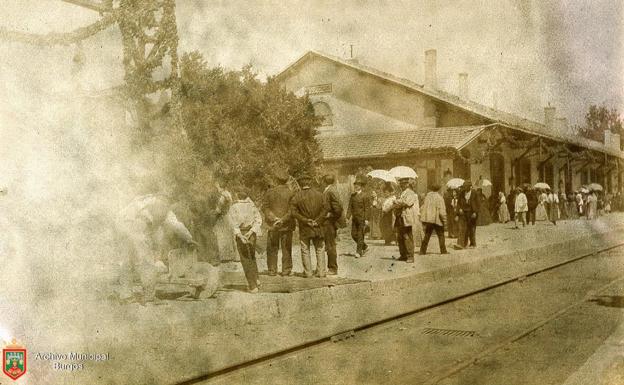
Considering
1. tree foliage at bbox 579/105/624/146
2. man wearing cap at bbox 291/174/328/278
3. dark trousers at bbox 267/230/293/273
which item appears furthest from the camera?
tree foliage at bbox 579/105/624/146

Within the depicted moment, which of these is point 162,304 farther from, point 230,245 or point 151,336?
point 230,245

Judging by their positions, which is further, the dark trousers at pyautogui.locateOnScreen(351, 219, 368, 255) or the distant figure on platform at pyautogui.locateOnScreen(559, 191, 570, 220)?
the distant figure on platform at pyautogui.locateOnScreen(559, 191, 570, 220)

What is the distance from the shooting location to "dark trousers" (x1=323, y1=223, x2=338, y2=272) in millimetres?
9805

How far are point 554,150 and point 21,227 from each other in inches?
742

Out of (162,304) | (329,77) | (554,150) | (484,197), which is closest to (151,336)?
(162,304)

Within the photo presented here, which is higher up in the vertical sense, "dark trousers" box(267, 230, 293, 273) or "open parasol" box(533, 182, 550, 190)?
"open parasol" box(533, 182, 550, 190)

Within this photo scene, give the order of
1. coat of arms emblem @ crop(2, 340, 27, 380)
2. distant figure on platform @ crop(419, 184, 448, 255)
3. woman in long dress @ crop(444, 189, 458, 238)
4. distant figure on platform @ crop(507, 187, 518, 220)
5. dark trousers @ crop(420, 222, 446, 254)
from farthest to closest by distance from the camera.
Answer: distant figure on platform @ crop(507, 187, 518, 220) < woman in long dress @ crop(444, 189, 458, 238) < dark trousers @ crop(420, 222, 446, 254) < distant figure on platform @ crop(419, 184, 448, 255) < coat of arms emblem @ crop(2, 340, 27, 380)

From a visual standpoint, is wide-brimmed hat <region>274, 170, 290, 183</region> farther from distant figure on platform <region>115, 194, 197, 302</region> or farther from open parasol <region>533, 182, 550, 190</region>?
open parasol <region>533, 182, 550, 190</region>

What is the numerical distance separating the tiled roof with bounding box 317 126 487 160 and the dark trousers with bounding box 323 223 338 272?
3919 mm

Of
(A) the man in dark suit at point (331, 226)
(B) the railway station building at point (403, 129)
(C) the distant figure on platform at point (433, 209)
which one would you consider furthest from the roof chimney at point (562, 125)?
(A) the man in dark suit at point (331, 226)

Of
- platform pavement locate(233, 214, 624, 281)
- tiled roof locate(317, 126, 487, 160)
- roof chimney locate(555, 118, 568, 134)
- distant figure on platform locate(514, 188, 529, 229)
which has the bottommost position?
platform pavement locate(233, 214, 624, 281)

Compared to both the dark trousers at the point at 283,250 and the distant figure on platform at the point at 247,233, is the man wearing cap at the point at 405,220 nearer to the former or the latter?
the dark trousers at the point at 283,250

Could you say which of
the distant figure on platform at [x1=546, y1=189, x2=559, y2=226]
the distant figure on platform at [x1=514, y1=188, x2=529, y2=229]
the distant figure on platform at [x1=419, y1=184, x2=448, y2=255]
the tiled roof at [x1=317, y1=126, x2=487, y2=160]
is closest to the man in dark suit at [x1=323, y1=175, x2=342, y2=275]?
the distant figure on platform at [x1=419, y1=184, x2=448, y2=255]

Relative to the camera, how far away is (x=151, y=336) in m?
5.83
